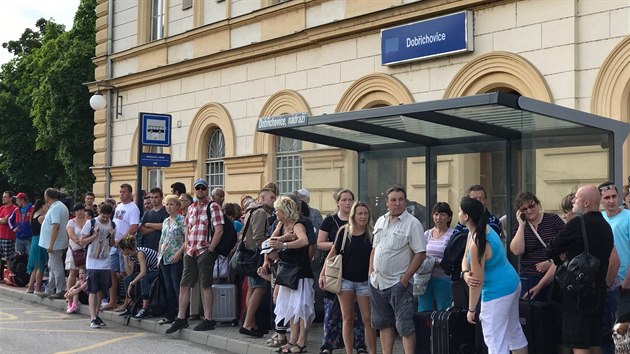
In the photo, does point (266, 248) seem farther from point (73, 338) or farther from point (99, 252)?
point (99, 252)

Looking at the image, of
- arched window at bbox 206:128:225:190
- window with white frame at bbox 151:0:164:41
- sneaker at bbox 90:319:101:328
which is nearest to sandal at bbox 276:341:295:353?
sneaker at bbox 90:319:101:328

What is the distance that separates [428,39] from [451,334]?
7.99 meters

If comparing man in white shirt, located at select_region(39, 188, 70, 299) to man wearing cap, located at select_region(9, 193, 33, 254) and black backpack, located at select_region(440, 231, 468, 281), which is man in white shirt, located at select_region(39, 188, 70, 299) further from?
black backpack, located at select_region(440, 231, 468, 281)

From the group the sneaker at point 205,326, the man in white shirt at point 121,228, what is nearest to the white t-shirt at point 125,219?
the man in white shirt at point 121,228

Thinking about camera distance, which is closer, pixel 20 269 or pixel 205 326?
pixel 205 326

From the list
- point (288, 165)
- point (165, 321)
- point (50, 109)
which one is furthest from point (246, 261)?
point (50, 109)

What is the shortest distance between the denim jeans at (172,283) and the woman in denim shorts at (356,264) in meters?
3.71

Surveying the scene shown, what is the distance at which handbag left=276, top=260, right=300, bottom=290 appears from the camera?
10.6 metres

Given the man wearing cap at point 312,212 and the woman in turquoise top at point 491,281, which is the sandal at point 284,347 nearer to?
the man wearing cap at point 312,212

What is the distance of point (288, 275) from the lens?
35.0ft

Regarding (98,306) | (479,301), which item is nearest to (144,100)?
(98,306)

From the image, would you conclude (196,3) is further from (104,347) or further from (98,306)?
(104,347)

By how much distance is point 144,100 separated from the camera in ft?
81.6

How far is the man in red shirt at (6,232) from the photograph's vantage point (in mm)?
19953
